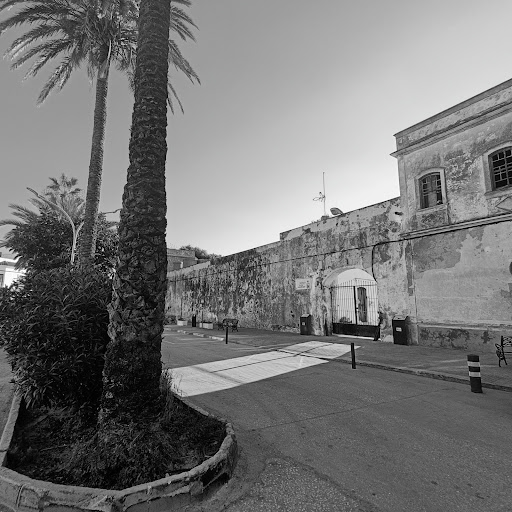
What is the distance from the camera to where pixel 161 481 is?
9.95 ft

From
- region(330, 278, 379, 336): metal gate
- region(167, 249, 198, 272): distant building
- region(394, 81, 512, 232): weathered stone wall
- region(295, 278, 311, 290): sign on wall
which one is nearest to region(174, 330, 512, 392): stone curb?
region(330, 278, 379, 336): metal gate

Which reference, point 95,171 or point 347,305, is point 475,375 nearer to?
point 347,305

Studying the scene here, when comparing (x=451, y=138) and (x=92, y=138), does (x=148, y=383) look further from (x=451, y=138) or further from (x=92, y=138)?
(x=451, y=138)

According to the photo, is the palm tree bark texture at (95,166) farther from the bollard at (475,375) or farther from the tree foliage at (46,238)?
the bollard at (475,375)

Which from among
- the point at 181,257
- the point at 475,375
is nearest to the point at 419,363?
the point at 475,375

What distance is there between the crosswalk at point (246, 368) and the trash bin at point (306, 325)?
14.6 ft

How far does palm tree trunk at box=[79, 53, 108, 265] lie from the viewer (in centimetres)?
1142

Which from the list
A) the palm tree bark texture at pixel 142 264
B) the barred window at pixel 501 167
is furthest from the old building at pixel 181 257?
the palm tree bark texture at pixel 142 264

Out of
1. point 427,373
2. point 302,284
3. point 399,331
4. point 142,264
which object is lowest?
point 427,373

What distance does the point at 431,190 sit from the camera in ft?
46.1

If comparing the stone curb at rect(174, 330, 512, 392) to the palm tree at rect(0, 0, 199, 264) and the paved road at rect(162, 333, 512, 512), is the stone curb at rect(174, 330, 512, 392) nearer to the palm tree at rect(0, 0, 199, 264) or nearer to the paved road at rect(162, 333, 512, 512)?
the paved road at rect(162, 333, 512, 512)

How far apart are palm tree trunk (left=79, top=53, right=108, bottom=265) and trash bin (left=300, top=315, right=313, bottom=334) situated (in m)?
11.6

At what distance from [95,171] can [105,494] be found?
11043mm

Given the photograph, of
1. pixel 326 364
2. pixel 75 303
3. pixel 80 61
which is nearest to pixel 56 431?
pixel 75 303
